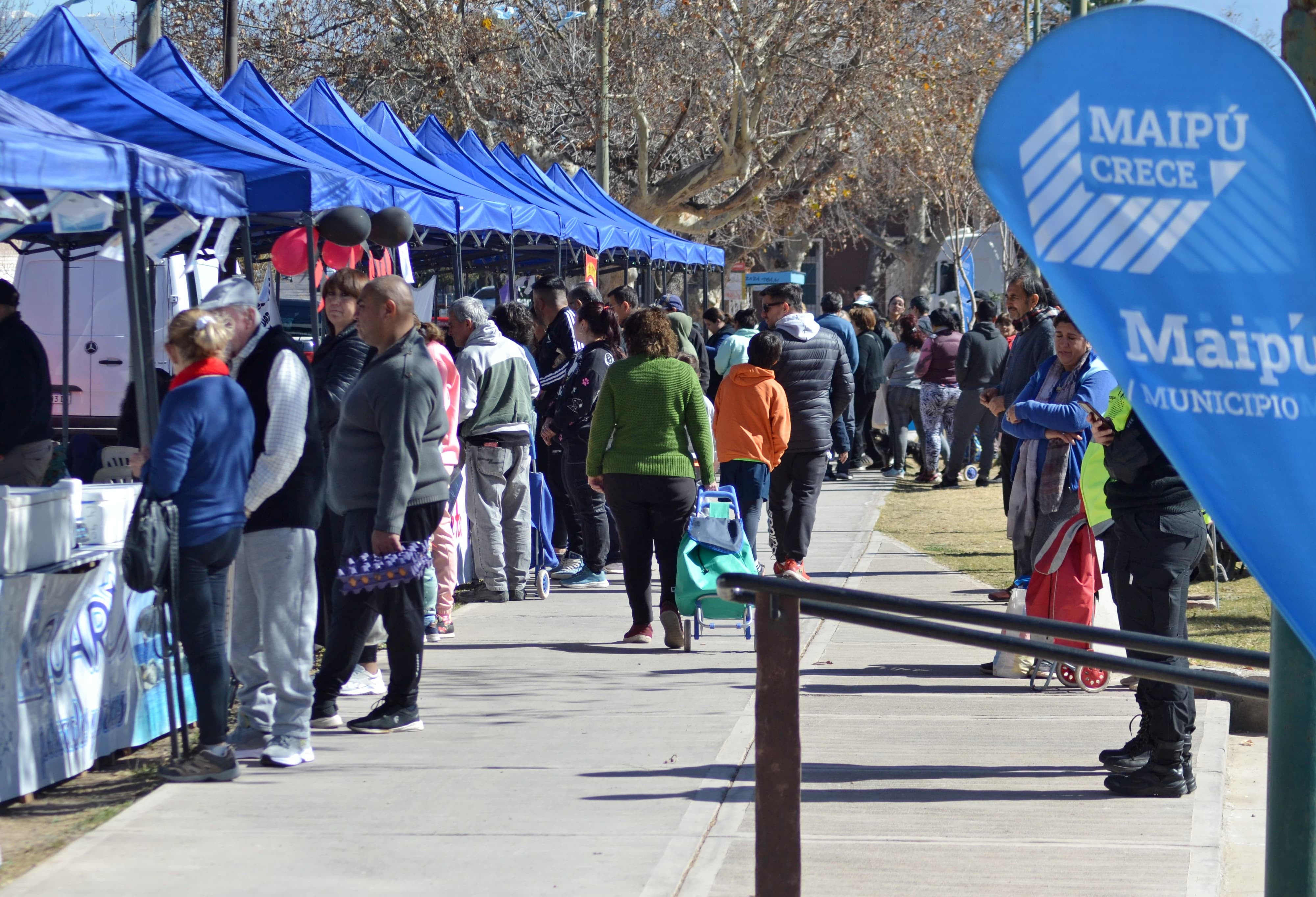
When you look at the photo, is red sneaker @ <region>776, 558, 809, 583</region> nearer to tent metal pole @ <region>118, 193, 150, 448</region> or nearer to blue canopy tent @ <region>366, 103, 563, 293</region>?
blue canopy tent @ <region>366, 103, 563, 293</region>

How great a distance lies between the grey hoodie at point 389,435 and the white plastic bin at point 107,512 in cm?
80

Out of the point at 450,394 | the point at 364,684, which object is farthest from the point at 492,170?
the point at 364,684

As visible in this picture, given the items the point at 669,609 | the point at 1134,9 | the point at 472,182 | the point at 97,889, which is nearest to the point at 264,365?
the point at 97,889

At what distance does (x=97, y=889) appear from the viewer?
171 inches

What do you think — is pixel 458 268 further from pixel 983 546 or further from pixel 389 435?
pixel 389 435

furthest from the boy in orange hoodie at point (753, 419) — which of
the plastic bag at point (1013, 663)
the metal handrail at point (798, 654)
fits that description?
the metal handrail at point (798, 654)

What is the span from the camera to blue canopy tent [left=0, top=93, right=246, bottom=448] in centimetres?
587

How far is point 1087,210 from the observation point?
233 cm

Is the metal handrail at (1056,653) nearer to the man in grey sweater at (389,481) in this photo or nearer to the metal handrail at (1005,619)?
the metal handrail at (1005,619)

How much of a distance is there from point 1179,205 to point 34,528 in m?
4.27

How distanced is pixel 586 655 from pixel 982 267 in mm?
33758

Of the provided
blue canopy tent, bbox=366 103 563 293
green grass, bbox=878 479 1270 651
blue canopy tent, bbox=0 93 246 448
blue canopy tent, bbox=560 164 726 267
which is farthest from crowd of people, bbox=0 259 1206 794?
blue canopy tent, bbox=560 164 726 267

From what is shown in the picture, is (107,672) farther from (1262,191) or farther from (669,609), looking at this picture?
(1262,191)

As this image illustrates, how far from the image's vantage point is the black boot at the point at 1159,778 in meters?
5.33
